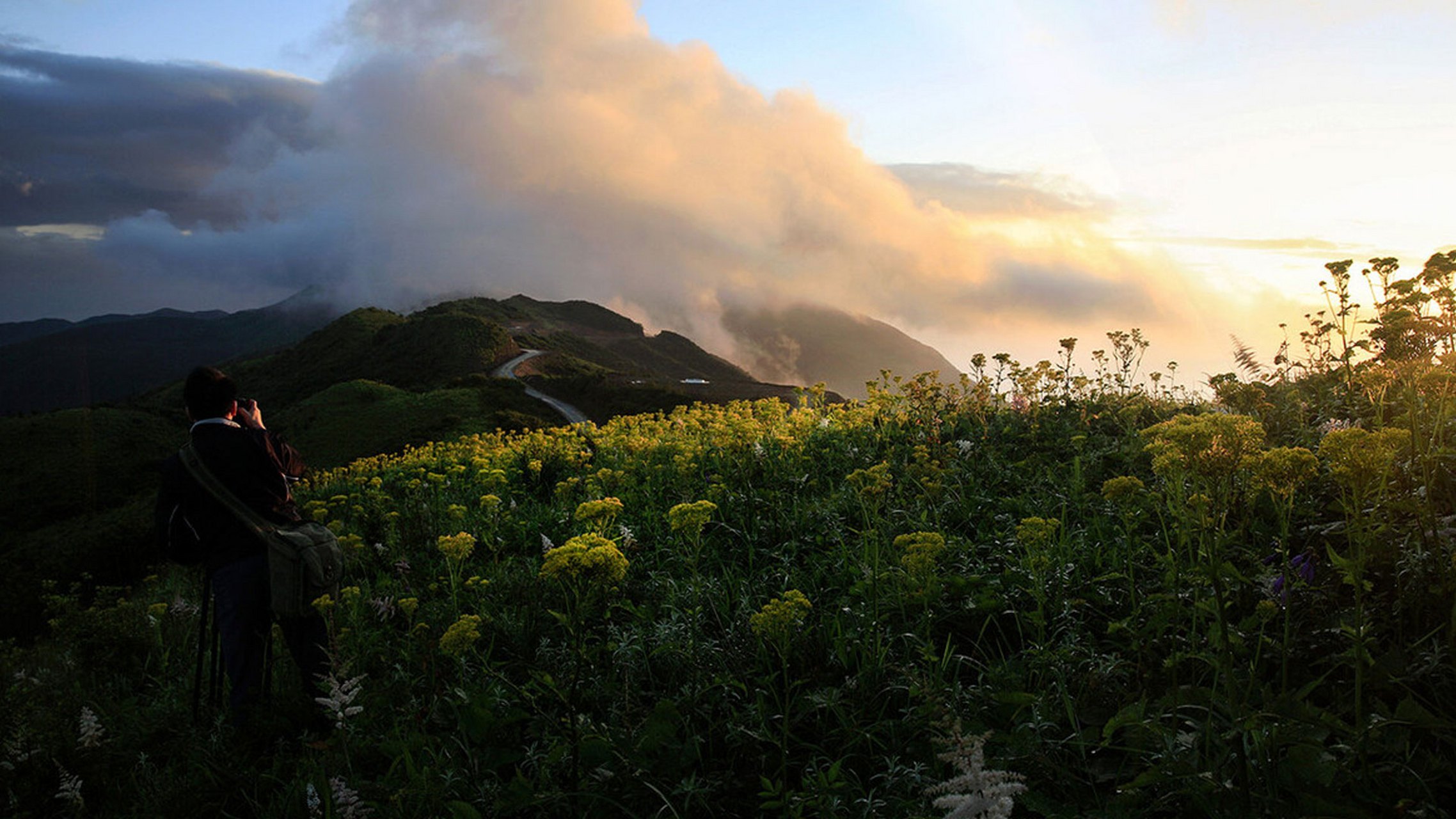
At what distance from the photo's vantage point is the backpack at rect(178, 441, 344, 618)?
16.8ft

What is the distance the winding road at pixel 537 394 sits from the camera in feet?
221

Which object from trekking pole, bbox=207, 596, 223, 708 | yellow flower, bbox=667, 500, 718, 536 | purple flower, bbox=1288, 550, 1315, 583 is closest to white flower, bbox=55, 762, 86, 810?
trekking pole, bbox=207, 596, 223, 708

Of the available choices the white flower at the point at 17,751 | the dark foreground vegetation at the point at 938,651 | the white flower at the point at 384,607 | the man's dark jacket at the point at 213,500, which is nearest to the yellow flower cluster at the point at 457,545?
the dark foreground vegetation at the point at 938,651

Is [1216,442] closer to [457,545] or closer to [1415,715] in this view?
[1415,715]

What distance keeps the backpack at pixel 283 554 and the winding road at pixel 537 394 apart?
127 feet

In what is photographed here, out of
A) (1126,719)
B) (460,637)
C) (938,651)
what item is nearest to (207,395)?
(460,637)

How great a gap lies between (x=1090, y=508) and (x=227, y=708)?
6689 mm

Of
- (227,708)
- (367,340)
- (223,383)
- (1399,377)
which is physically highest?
(367,340)

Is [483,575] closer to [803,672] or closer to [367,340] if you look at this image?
[803,672]

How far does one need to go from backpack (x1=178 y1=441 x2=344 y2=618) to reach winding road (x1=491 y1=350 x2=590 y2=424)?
127 ft

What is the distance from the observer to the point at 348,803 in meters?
3.33

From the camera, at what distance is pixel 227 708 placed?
18.9 feet

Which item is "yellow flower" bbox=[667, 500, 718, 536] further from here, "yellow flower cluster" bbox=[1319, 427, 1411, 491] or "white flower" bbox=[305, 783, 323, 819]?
"yellow flower cluster" bbox=[1319, 427, 1411, 491]

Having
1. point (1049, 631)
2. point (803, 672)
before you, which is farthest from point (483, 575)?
point (1049, 631)
